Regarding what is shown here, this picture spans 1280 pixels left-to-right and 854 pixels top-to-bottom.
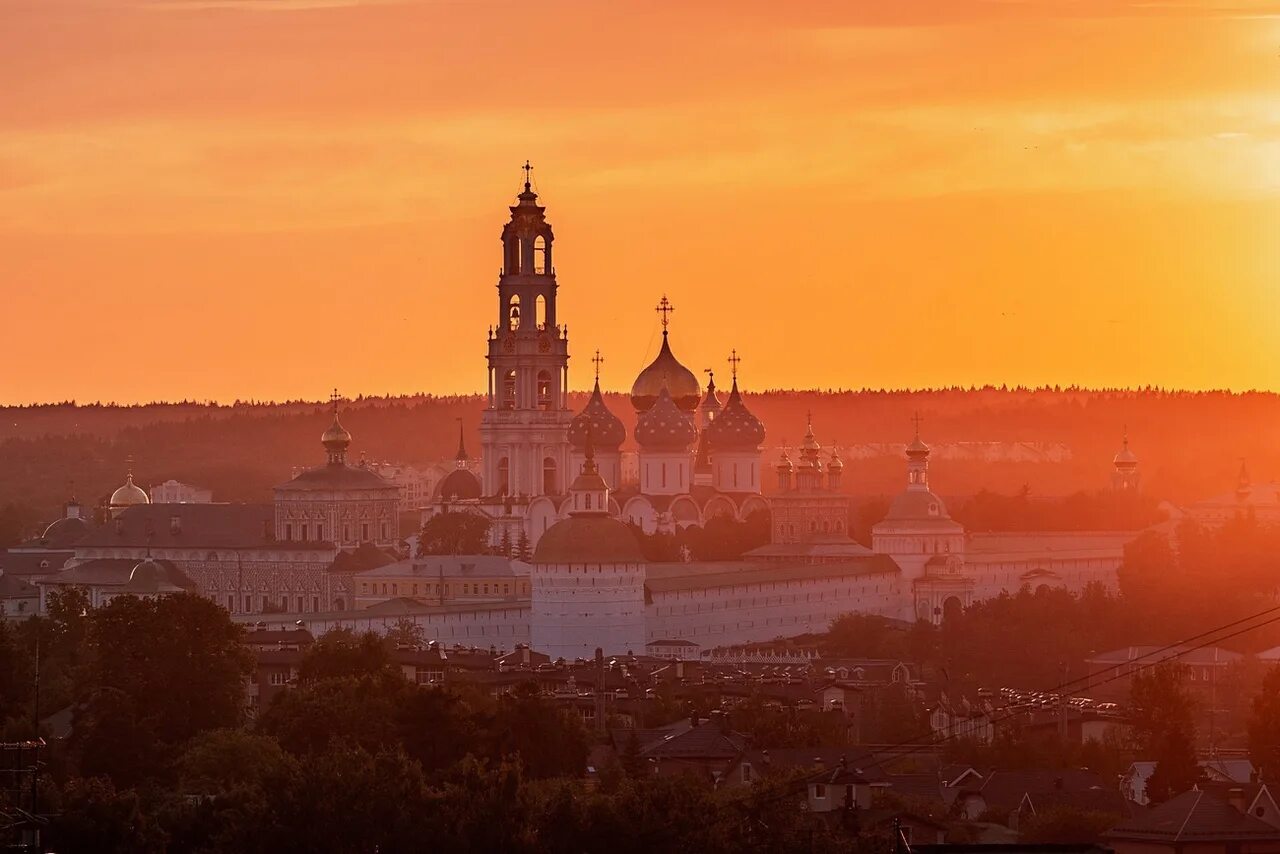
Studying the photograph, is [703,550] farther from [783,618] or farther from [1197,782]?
[1197,782]

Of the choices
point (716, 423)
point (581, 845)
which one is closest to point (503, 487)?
point (716, 423)

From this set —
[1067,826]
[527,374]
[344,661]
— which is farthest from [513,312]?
[1067,826]

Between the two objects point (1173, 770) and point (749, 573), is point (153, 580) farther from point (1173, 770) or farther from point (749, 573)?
point (1173, 770)

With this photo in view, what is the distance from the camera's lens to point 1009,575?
13575 cm

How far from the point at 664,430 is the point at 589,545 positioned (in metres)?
26.9

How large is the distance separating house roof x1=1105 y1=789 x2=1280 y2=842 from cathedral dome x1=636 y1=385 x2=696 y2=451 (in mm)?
81374

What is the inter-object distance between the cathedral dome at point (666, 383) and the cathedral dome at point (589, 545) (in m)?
30.3

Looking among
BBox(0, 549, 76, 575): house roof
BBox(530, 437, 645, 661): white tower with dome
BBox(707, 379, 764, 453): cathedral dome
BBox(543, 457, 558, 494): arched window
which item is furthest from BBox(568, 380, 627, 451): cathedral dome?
BBox(530, 437, 645, 661): white tower with dome

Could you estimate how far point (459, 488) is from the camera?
14575 centimetres

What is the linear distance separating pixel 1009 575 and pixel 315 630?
1320 inches

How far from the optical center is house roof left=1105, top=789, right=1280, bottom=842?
53.3 metres

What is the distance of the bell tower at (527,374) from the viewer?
13888 centimetres

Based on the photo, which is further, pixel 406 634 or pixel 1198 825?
pixel 406 634

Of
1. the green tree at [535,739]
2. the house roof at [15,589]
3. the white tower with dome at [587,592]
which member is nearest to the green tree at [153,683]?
the green tree at [535,739]
